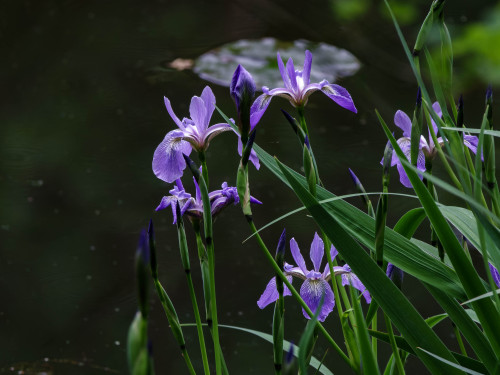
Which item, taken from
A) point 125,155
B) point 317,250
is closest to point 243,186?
point 317,250

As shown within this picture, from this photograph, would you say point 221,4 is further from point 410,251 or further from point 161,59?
point 410,251

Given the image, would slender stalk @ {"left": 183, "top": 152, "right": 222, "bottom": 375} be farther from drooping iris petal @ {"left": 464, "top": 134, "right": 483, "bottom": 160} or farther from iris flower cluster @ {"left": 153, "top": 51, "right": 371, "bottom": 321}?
drooping iris petal @ {"left": 464, "top": 134, "right": 483, "bottom": 160}

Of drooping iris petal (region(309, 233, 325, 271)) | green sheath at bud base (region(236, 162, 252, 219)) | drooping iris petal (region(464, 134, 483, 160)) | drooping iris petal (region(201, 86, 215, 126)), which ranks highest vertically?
drooping iris petal (region(201, 86, 215, 126))

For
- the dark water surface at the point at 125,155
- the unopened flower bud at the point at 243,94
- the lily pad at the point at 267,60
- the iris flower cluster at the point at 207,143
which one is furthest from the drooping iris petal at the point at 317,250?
the lily pad at the point at 267,60

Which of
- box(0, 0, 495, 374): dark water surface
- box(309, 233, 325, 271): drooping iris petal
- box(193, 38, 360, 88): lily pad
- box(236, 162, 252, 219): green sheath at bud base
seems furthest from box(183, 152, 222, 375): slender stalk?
box(193, 38, 360, 88): lily pad

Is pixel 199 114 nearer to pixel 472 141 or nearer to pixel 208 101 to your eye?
pixel 208 101

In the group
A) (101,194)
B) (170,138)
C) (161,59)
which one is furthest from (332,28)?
(170,138)

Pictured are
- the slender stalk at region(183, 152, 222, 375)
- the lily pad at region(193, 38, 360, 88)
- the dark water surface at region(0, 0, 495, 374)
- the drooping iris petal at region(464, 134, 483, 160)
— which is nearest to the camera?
the slender stalk at region(183, 152, 222, 375)
